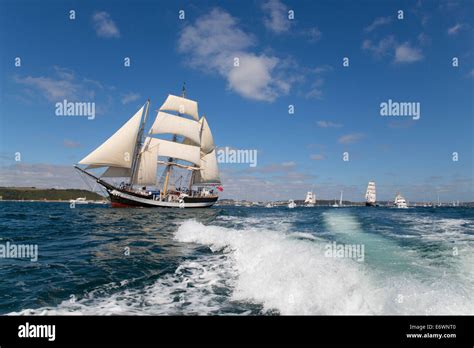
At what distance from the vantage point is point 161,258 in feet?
40.4

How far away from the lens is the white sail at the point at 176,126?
85.2m

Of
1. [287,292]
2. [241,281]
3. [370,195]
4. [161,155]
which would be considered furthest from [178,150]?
[370,195]

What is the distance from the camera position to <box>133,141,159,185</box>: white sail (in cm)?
7594

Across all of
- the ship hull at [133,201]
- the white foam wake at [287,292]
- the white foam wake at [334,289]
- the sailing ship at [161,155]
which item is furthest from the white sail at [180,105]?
the white foam wake at [334,289]

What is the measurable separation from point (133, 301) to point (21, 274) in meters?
5.08

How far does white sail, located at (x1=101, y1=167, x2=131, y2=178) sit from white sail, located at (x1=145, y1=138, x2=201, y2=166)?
12.7m

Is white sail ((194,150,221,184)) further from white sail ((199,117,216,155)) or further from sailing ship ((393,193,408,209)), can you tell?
sailing ship ((393,193,408,209))

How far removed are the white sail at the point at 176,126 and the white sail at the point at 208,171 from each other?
10195mm

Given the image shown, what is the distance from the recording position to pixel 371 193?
187m

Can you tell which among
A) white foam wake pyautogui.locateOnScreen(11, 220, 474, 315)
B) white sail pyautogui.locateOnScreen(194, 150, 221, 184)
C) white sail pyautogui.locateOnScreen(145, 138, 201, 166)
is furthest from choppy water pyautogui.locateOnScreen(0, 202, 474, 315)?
white sail pyautogui.locateOnScreen(194, 150, 221, 184)
